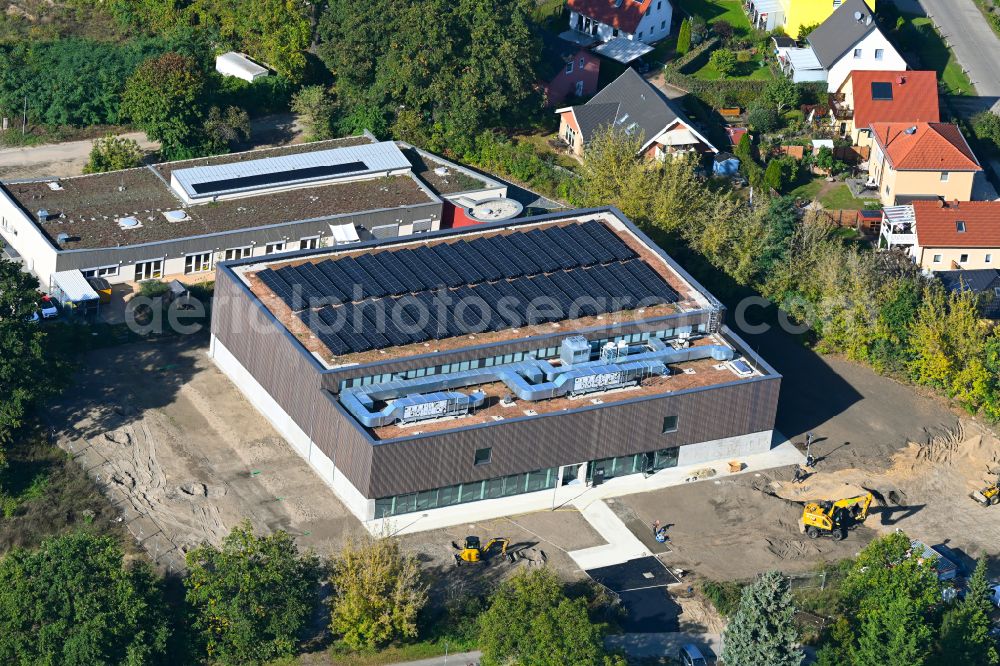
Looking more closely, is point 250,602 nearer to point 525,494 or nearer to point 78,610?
point 78,610

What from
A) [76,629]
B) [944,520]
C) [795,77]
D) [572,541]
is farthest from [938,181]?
[76,629]

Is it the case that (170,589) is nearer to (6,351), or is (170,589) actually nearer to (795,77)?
(6,351)

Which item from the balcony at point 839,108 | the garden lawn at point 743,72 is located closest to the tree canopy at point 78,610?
the balcony at point 839,108

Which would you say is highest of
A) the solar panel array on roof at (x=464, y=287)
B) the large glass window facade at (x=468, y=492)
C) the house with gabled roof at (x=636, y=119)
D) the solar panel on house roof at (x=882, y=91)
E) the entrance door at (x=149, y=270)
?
the solar panel on house roof at (x=882, y=91)

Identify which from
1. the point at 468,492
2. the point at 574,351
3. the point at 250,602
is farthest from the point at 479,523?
the point at 250,602

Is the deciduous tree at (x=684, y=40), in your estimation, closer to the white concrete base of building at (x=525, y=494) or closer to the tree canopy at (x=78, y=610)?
the white concrete base of building at (x=525, y=494)
